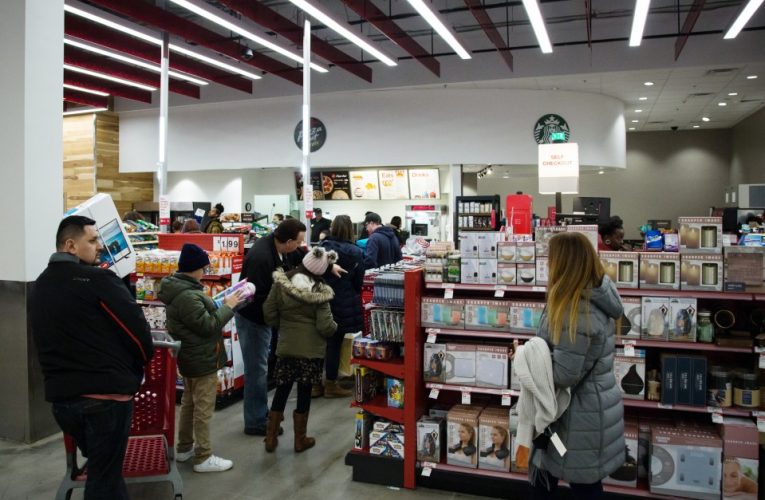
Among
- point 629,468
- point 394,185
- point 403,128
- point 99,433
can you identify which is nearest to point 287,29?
point 403,128

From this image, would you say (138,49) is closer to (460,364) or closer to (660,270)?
(460,364)

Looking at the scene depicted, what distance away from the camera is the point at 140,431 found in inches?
143

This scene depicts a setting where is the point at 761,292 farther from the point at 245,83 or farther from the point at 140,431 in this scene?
the point at 245,83

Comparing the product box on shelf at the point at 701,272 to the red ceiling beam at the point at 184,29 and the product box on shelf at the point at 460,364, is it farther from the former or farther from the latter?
the red ceiling beam at the point at 184,29

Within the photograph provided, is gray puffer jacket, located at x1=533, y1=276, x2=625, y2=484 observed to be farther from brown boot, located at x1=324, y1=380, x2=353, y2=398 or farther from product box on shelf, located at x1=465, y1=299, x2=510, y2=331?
brown boot, located at x1=324, y1=380, x2=353, y2=398

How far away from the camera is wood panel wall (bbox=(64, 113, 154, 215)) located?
13.8 metres

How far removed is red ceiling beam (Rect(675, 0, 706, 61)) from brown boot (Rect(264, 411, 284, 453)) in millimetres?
7379

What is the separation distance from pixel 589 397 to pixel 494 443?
148cm

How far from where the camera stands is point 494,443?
3932mm

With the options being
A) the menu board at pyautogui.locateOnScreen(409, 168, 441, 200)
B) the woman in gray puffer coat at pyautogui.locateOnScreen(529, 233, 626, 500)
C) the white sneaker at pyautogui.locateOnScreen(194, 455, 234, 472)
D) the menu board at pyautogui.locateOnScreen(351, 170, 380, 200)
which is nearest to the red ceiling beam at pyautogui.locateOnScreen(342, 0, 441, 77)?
the menu board at pyautogui.locateOnScreen(409, 168, 441, 200)

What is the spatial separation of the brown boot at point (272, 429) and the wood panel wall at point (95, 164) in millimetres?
10986

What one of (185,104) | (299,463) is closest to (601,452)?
(299,463)

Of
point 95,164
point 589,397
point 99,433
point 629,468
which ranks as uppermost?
point 95,164

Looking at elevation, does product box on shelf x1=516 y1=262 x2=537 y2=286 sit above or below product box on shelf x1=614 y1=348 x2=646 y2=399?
above
